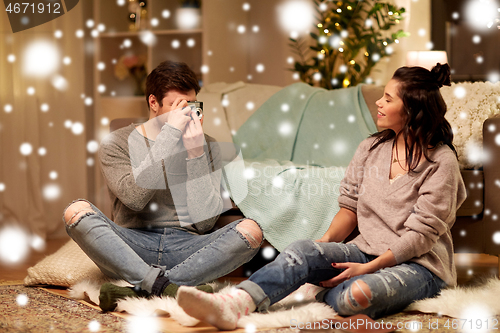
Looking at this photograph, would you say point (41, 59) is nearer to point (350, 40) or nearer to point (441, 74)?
point (350, 40)

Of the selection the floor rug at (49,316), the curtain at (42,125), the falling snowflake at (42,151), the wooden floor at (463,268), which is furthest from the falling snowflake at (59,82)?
the floor rug at (49,316)

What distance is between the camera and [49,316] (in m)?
1.12

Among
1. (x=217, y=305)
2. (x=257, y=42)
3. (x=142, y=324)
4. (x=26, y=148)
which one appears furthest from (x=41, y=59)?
(x=217, y=305)

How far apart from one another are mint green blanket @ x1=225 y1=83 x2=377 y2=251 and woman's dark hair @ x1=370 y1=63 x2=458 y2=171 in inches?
13.9

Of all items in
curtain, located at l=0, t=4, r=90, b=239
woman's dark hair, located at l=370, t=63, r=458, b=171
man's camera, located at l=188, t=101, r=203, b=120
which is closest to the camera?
woman's dark hair, located at l=370, t=63, r=458, b=171

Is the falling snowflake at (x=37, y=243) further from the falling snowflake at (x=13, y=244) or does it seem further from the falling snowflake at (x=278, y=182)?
the falling snowflake at (x=278, y=182)

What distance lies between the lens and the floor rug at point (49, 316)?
1027mm

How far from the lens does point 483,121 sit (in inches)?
61.3

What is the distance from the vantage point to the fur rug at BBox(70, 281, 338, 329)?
103 cm

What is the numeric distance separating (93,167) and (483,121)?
6.71 feet

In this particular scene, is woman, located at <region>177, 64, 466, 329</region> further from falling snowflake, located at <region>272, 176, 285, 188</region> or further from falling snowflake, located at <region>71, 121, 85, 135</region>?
falling snowflake, located at <region>71, 121, 85, 135</region>

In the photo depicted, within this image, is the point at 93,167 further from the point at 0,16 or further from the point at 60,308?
the point at 60,308

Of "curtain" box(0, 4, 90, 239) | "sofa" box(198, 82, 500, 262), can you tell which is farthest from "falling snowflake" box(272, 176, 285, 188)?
"curtain" box(0, 4, 90, 239)

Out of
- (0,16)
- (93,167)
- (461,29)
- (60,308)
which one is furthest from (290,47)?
(60,308)
